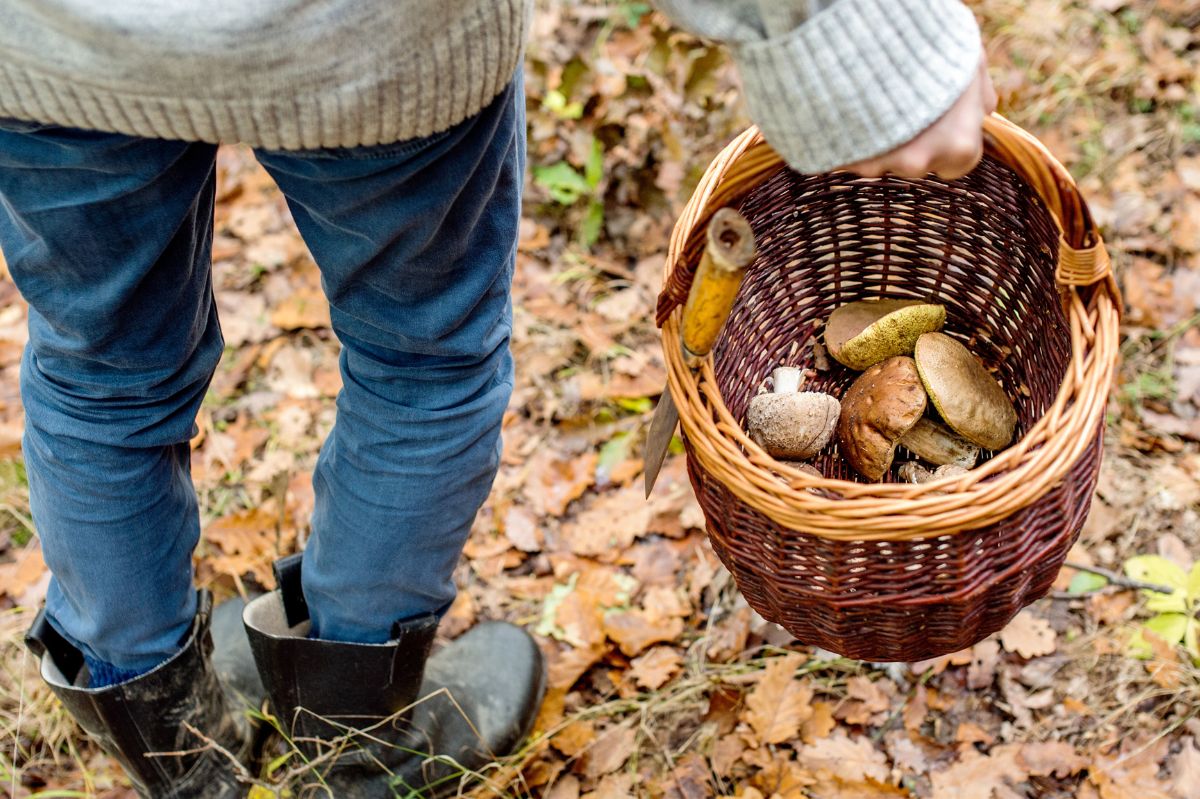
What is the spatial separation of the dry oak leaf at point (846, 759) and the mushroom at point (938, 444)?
0.56 m

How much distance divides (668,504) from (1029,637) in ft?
2.66

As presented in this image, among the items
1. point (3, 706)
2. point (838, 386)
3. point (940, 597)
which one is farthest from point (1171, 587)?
point (3, 706)

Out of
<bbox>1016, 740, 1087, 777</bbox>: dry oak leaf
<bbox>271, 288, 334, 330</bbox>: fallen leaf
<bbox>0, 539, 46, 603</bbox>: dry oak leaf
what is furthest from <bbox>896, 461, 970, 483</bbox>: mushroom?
<bbox>0, 539, 46, 603</bbox>: dry oak leaf

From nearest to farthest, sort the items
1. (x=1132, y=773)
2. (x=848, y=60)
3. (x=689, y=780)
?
(x=848, y=60), (x=1132, y=773), (x=689, y=780)

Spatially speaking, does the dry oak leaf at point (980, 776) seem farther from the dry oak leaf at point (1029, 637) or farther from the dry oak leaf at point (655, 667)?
Answer: the dry oak leaf at point (655, 667)

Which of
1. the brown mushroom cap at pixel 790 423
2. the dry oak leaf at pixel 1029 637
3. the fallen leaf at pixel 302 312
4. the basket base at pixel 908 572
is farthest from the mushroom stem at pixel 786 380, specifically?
the fallen leaf at pixel 302 312

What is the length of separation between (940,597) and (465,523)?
722 millimetres

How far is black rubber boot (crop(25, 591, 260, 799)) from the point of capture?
1.63 metres

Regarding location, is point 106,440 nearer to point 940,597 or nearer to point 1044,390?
point 940,597

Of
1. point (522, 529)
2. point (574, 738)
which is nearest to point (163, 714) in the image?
point (574, 738)

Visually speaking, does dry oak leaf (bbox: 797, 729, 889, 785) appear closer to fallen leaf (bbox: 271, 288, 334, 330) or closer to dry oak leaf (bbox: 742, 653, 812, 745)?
dry oak leaf (bbox: 742, 653, 812, 745)

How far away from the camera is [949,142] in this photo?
3.23 ft

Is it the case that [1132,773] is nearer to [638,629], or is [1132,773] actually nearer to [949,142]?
[638,629]

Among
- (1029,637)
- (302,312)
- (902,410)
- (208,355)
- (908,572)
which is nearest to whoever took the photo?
(908,572)
